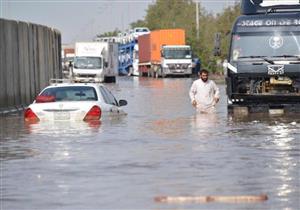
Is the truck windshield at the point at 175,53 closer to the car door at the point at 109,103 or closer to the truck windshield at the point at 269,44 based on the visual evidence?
the truck windshield at the point at 269,44

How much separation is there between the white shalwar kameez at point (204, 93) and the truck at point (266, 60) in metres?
2.54

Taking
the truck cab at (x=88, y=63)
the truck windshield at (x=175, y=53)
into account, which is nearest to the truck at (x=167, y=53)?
the truck windshield at (x=175, y=53)

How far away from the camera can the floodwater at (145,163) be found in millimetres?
12094

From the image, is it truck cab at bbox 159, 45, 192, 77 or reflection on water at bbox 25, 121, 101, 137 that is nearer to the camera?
reflection on water at bbox 25, 121, 101, 137

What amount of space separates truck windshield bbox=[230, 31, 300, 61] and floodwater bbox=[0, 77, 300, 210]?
10.3ft

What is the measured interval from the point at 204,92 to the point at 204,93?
29mm

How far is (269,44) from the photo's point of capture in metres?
28.1

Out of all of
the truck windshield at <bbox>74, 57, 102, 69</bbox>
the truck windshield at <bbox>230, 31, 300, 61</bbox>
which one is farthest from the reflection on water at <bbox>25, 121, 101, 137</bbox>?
the truck windshield at <bbox>74, 57, 102, 69</bbox>

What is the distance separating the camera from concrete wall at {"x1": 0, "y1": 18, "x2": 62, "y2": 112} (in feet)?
105

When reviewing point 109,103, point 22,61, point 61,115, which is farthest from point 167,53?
point 61,115

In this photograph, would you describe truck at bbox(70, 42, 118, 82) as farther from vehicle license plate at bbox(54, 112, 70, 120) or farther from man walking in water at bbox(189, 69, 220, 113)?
vehicle license plate at bbox(54, 112, 70, 120)

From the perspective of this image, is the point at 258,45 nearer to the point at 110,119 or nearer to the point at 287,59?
the point at 287,59

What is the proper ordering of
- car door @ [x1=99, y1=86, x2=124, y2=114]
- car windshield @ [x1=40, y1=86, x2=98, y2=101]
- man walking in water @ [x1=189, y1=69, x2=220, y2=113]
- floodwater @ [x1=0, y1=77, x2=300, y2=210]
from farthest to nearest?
man walking in water @ [x1=189, y1=69, x2=220, y2=113] < car door @ [x1=99, y1=86, x2=124, y2=114] < car windshield @ [x1=40, y1=86, x2=98, y2=101] < floodwater @ [x1=0, y1=77, x2=300, y2=210]

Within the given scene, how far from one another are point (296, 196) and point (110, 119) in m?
12.0
